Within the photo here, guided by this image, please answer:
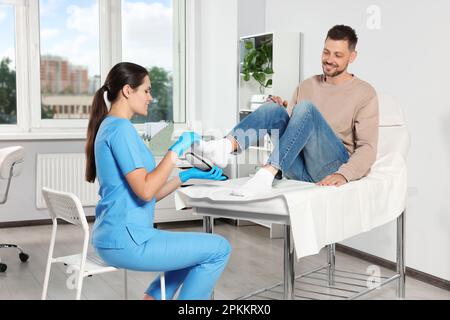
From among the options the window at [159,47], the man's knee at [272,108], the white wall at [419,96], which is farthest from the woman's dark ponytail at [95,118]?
the window at [159,47]

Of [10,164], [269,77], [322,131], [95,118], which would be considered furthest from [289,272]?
[269,77]

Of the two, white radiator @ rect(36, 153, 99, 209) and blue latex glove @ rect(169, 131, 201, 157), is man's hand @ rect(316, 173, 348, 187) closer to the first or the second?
blue latex glove @ rect(169, 131, 201, 157)

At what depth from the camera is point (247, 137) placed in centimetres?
231

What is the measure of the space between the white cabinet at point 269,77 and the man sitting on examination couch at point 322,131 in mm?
1208

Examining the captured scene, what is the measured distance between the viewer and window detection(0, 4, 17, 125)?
185 inches

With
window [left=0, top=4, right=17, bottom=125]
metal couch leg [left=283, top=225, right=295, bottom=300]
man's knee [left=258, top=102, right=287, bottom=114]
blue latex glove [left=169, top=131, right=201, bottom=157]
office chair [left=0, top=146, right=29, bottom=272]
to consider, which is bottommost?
metal couch leg [left=283, top=225, right=295, bottom=300]

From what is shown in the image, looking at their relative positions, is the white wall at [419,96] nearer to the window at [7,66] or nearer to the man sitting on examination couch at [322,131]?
the man sitting on examination couch at [322,131]

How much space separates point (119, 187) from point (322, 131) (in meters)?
0.95

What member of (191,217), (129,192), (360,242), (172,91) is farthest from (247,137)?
(172,91)

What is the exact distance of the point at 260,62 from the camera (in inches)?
171

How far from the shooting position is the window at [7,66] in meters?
4.70

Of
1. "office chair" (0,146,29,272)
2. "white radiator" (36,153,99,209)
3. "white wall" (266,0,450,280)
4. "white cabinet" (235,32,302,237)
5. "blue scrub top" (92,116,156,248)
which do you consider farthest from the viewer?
"white radiator" (36,153,99,209)

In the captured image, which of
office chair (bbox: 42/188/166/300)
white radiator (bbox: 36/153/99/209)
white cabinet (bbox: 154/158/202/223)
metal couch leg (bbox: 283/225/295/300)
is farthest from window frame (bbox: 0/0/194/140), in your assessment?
metal couch leg (bbox: 283/225/295/300)

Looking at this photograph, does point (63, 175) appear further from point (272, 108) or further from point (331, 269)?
point (272, 108)
